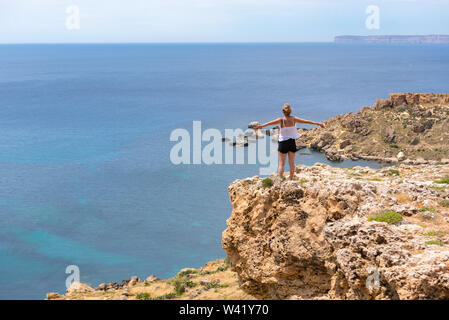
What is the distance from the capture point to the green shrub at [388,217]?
12.7 meters

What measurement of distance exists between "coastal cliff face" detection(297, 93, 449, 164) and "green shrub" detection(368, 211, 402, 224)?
218 feet

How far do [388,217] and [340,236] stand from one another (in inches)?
64.5

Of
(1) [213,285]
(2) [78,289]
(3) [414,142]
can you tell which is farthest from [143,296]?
(3) [414,142]

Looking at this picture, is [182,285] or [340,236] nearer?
[340,236]

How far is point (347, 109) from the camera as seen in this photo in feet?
421

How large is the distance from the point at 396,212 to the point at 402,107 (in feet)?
285

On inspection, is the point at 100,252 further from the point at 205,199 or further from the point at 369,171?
the point at 369,171

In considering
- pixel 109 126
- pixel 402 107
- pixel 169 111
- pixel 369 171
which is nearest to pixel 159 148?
pixel 109 126

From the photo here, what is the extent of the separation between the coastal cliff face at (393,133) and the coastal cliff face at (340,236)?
65022 mm

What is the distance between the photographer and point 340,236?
12312 mm

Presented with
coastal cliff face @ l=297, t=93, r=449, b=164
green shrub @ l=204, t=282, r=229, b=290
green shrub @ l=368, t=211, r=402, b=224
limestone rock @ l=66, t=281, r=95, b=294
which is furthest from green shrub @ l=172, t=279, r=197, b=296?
coastal cliff face @ l=297, t=93, r=449, b=164

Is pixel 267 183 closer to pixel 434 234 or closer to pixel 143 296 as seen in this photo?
pixel 434 234
